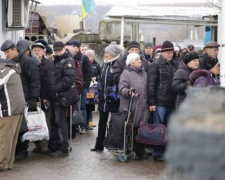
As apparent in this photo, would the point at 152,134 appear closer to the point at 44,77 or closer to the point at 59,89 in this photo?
the point at 59,89

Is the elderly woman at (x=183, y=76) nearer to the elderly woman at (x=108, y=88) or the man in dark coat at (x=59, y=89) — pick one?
the elderly woman at (x=108, y=88)

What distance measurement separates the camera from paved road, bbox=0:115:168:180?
26.6ft

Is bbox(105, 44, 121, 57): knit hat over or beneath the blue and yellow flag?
beneath

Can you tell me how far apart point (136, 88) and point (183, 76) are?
0.74 metres

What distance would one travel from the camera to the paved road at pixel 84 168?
810 centimetres

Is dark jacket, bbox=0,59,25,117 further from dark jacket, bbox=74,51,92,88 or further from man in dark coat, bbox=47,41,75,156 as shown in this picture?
dark jacket, bbox=74,51,92,88

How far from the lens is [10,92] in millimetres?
8062

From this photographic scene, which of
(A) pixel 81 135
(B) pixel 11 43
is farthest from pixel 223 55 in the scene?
(A) pixel 81 135

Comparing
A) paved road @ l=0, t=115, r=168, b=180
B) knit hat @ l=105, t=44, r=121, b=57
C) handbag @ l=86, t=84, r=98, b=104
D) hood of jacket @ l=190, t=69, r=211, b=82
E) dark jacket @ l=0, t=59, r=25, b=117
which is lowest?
paved road @ l=0, t=115, r=168, b=180

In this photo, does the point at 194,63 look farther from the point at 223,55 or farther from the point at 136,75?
the point at 223,55

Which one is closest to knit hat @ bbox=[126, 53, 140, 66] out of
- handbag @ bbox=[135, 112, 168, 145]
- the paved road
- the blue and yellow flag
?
handbag @ bbox=[135, 112, 168, 145]

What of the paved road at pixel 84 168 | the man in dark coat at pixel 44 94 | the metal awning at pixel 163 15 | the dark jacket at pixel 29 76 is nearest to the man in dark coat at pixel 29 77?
the dark jacket at pixel 29 76

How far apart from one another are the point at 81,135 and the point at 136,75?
127 inches

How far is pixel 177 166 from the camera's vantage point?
1.49 m
